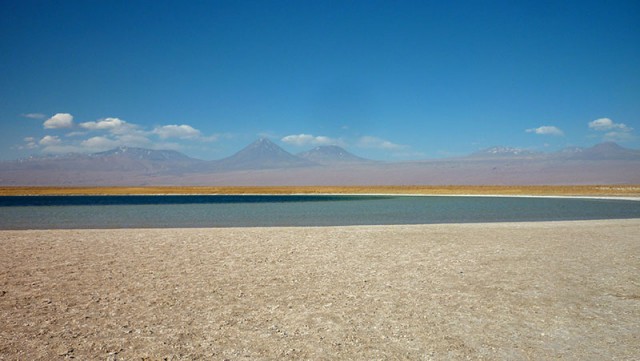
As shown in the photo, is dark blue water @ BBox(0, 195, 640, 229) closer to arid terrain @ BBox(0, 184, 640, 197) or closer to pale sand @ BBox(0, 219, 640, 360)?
pale sand @ BBox(0, 219, 640, 360)

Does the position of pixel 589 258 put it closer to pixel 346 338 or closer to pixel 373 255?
pixel 373 255

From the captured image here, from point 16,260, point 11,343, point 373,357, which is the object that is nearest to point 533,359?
point 373,357

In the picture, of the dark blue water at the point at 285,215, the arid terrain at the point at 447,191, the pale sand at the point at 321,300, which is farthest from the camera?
the arid terrain at the point at 447,191

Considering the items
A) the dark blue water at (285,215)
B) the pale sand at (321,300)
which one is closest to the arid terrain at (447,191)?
the dark blue water at (285,215)

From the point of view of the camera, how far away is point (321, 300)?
855 cm

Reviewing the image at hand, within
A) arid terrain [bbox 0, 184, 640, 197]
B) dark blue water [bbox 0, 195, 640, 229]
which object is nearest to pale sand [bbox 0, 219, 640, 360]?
dark blue water [bbox 0, 195, 640, 229]

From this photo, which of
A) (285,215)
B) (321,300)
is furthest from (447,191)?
(321,300)

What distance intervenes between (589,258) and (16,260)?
1691 centimetres

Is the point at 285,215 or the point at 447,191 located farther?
the point at 447,191

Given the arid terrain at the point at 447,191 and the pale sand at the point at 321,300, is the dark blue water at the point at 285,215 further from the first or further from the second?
the arid terrain at the point at 447,191

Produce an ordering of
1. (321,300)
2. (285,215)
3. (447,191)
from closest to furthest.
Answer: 1. (321,300)
2. (285,215)
3. (447,191)

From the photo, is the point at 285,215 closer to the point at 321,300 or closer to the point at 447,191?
the point at 321,300

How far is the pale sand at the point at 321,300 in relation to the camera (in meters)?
6.16

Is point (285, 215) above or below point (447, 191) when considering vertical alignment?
below
